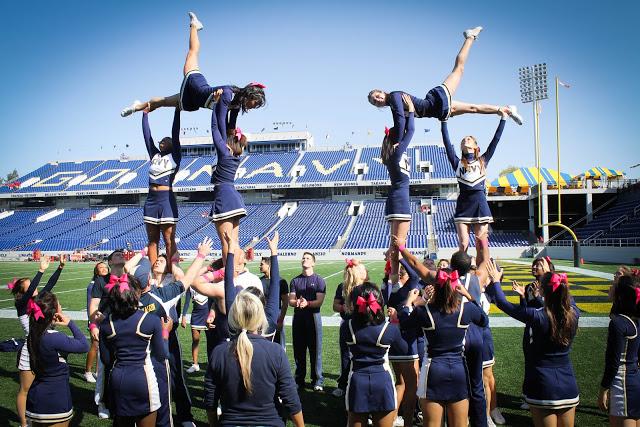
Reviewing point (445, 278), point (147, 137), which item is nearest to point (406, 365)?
point (445, 278)

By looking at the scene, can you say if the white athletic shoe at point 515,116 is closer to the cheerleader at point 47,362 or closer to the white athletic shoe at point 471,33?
the white athletic shoe at point 471,33

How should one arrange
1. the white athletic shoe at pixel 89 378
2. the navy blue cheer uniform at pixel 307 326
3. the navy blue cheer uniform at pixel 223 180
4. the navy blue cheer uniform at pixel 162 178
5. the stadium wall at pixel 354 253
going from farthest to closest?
the stadium wall at pixel 354 253
the white athletic shoe at pixel 89 378
the navy blue cheer uniform at pixel 307 326
the navy blue cheer uniform at pixel 162 178
the navy blue cheer uniform at pixel 223 180

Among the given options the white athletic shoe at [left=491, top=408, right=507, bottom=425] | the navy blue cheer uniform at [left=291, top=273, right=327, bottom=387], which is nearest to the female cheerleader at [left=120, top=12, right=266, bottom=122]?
the navy blue cheer uniform at [left=291, top=273, right=327, bottom=387]

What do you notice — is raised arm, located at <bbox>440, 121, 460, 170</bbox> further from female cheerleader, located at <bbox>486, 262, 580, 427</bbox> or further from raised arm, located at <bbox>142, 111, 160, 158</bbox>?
raised arm, located at <bbox>142, 111, 160, 158</bbox>

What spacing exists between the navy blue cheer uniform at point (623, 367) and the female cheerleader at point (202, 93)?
11.8ft

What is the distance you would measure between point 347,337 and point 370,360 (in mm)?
240

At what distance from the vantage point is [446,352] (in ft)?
12.4

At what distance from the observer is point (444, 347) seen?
3.77 metres

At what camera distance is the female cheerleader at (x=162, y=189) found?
5461mm

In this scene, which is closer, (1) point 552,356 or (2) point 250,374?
(2) point 250,374

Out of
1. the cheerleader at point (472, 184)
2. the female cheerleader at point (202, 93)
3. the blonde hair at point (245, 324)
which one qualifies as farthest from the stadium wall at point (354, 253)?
the blonde hair at point (245, 324)

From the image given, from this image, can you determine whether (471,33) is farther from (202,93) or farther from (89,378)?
(89,378)

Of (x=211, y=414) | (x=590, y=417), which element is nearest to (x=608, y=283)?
(x=590, y=417)

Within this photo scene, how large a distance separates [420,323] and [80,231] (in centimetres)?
4499
